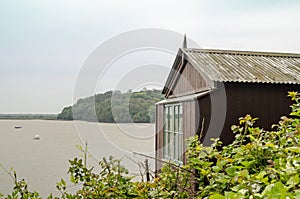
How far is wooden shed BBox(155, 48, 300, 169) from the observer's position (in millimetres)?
4031

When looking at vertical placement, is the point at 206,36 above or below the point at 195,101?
above

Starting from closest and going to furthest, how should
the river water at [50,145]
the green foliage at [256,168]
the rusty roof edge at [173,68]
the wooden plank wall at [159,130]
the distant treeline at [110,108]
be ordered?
the green foliage at [256,168] < the river water at [50,145] < the distant treeline at [110,108] < the rusty roof edge at [173,68] < the wooden plank wall at [159,130]

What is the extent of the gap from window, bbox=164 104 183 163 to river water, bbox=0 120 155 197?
5.59 feet

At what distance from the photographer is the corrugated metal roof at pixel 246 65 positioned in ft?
13.4

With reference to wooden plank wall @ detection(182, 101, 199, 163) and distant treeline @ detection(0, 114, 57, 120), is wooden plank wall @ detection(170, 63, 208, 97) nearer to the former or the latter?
wooden plank wall @ detection(182, 101, 199, 163)

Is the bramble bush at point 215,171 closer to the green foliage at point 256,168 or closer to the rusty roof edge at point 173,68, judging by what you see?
the green foliage at point 256,168

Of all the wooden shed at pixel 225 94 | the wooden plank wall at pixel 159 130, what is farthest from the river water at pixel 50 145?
the wooden plank wall at pixel 159 130

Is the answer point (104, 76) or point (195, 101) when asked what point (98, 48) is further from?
point (195, 101)

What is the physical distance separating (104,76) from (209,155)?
1431 mm

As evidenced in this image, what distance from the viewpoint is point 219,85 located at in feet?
13.1

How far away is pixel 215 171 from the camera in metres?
1.07

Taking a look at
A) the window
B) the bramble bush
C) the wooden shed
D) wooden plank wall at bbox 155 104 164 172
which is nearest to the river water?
the bramble bush

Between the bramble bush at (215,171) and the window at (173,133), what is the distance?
288 cm

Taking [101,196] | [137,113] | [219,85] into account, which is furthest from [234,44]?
[101,196]
